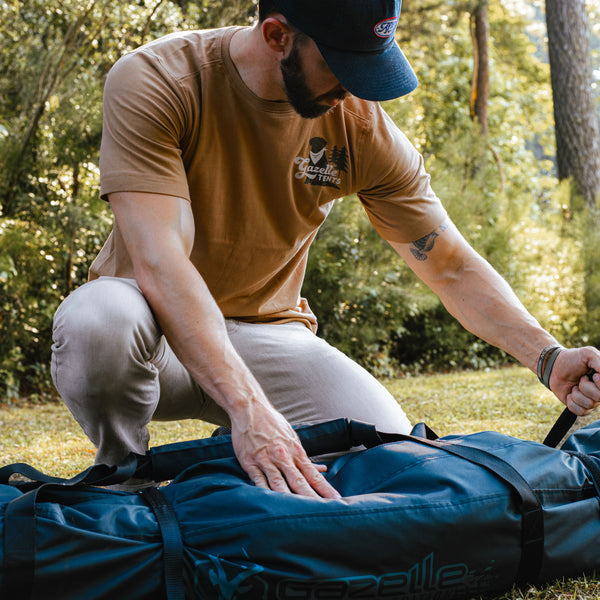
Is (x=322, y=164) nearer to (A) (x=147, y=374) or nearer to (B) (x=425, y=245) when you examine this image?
(B) (x=425, y=245)

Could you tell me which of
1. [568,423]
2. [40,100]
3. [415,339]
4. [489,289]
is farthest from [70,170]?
[568,423]

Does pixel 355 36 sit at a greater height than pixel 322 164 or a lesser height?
greater

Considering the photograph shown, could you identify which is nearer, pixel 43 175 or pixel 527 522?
pixel 527 522

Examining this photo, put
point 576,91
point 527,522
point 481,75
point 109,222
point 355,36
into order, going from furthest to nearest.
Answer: point 481,75
point 576,91
point 109,222
point 355,36
point 527,522

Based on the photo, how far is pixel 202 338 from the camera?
172cm

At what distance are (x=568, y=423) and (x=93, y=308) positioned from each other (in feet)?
4.31

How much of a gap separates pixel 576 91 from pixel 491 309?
7.99 metres

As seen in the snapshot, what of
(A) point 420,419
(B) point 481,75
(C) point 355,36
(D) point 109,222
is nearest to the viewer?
(C) point 355,36

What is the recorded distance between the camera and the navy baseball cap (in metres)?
1.83

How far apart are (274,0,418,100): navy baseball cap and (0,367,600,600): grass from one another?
1967 mm

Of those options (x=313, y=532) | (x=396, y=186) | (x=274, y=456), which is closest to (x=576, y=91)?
(x=396, y=186)

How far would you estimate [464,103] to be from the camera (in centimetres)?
1346

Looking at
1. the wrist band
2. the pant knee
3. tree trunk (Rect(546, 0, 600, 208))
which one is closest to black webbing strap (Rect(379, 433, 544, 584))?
the wrist band

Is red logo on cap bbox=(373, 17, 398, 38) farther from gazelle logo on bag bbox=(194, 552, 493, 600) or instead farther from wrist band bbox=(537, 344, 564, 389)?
gazelle logo on bag bbox=(194, 552, 493, 600)
